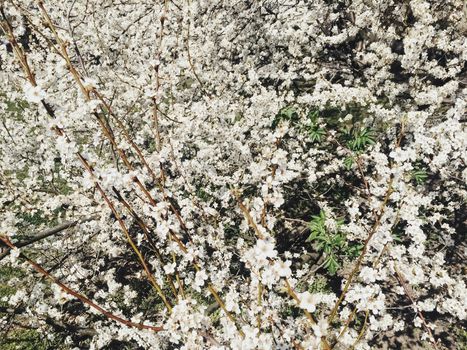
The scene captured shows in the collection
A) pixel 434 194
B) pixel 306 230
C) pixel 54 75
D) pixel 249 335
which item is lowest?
pixel 306 230

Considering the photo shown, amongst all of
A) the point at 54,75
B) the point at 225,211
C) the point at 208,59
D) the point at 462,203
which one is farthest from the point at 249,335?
the point at 54,75

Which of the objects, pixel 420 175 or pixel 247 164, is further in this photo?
pixel 247 164

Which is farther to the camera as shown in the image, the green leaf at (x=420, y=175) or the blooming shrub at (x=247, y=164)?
the green leaf at (x=420, y=175)

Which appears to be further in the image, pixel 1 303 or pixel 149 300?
pixel 1 303

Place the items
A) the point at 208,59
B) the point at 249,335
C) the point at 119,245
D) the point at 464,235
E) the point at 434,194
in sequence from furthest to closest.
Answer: the point at 208,59 < the point at 119,245 < the point at 464,235 < the point at 434,194 < the point at 249,335

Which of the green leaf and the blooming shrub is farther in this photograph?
the green leaf

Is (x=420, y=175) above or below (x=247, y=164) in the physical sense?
below

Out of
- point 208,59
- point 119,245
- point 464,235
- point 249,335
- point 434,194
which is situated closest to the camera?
point 249,335

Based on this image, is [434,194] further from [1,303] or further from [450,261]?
[1,303]

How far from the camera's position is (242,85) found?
6.99 meters

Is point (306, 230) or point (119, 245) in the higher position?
point (119, 245)

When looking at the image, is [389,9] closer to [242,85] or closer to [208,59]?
[242,85]

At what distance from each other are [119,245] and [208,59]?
14.0ft

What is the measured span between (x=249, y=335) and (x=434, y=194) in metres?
4.77
